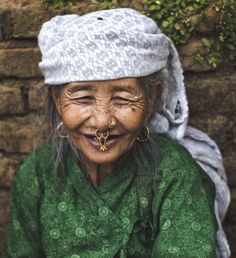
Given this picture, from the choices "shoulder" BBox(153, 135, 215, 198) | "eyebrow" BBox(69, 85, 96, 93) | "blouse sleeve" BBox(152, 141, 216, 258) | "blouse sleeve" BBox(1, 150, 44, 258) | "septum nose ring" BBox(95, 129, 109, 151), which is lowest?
"blouse sleeve" BBox(1, 150, 44, 258)

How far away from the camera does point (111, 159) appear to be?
2.63 meters

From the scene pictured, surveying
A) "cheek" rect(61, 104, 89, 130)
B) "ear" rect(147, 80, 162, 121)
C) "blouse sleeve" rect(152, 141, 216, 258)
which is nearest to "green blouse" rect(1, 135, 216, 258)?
"blouse sleeve" rect(152, 141, 216, 258)

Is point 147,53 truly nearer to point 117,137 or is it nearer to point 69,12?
point 117,137

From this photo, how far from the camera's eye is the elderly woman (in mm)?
2529

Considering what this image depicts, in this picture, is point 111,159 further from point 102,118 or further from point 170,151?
point 170,151

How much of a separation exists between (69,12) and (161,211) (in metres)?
1.11

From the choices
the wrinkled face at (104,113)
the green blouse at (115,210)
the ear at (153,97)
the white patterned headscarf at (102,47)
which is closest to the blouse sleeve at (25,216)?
the green blouse at (115,210)

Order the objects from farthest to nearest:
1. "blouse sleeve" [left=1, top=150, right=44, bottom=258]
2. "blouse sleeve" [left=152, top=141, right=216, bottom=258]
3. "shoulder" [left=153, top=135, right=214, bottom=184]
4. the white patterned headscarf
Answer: "blouse sleeve" [left=1, top=150, right=44, bottom=258] < "shoulder" [left=153, top=135, right=214, bottom=184] < "blouse sleeve" [left=152, top=141, right=216, bottom=258] < the white patterned headscarf

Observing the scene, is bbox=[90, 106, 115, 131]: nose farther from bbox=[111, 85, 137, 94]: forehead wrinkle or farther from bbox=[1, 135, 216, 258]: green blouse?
bbox=[1, 135, 216, 258]: green blouse

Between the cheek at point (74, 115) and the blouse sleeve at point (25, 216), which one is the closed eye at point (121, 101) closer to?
the cheek at point (74, 115)

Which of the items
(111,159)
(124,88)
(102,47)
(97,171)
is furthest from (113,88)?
(97,171)

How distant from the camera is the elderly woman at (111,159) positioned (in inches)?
99.6

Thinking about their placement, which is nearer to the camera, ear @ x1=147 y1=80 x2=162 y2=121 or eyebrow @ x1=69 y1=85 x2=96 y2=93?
eyebrow @ x1=69 y1=85 x2=96 y2=93

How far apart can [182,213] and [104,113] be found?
529 mm
